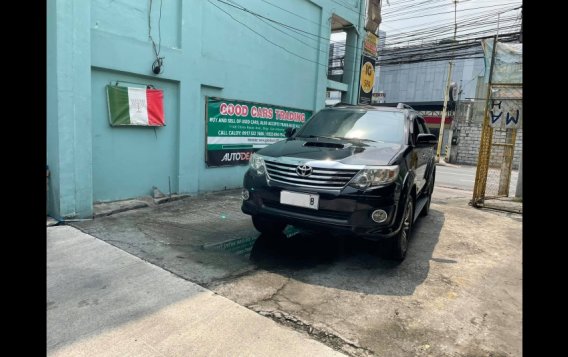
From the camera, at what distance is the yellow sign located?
12.5 metres

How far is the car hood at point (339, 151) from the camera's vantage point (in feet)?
12.8

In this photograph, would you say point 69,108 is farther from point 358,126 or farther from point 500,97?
point 500,97

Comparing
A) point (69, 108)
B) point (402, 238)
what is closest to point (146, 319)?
point (402, 238)

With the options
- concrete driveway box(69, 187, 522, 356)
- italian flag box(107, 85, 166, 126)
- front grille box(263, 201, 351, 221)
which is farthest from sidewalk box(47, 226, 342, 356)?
italian flag box(107, 85, 166, 126)

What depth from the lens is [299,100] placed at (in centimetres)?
1006

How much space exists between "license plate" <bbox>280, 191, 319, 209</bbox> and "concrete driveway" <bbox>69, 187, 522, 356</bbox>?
2.29 ft

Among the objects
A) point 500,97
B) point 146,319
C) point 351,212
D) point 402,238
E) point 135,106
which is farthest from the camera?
point 500,97

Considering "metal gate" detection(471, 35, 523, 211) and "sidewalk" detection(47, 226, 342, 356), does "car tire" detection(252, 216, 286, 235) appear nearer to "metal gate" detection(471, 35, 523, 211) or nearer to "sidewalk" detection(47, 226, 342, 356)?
"sidewalk" detection(47, 226, 342, 356)

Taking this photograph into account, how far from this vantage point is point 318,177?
3.84 meters

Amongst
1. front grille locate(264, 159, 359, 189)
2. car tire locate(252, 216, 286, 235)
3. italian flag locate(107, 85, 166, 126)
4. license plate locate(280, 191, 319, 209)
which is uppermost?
italian flag locate(107, 85, 166, 126)

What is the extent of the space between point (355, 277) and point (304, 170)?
121cm

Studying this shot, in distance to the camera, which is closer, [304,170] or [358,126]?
[304,170]

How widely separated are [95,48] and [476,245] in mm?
6067
